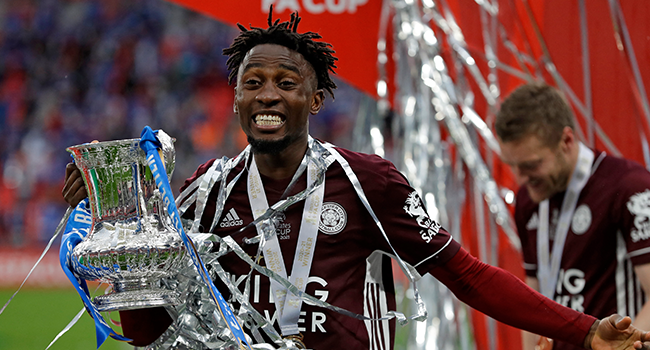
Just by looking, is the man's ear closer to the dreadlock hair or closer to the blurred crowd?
the dreadlock hair

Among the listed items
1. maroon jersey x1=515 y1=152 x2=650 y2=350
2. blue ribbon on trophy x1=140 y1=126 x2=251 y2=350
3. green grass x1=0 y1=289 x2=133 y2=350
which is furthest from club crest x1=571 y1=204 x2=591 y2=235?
green grass x1=0 y1=289 x2=133 y2=350

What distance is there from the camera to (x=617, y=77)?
357cm

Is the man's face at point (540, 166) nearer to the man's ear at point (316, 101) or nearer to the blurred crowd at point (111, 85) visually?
the man's ear at point (316, 101)

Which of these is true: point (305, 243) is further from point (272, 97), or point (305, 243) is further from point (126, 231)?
point (126, 231)

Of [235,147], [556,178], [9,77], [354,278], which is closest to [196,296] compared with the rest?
[354,278]

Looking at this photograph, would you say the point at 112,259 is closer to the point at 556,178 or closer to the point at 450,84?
the point at 556,178

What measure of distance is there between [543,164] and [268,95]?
61.0 inches

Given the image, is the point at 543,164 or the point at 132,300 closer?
the point at 132,300

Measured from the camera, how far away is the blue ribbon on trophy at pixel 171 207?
1.70 metres

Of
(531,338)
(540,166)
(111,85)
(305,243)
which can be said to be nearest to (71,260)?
(305,243)

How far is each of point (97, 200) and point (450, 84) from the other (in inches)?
115

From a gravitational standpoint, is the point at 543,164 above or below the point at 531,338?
above

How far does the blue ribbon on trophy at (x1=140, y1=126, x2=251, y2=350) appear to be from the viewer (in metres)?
1.70

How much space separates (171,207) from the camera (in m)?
1.70
